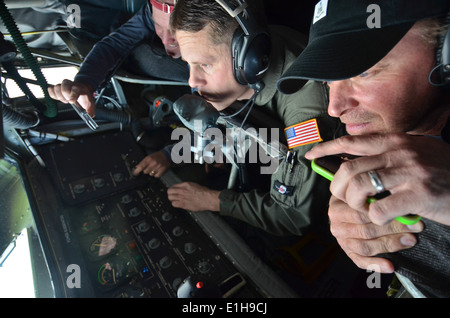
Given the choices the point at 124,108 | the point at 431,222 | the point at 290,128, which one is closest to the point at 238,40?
the point at 290,128

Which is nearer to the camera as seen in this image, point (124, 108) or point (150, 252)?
point (150, 252)

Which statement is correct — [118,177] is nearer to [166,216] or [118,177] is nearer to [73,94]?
[166,216]

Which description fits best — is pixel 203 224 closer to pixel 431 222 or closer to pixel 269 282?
pixel 269 282

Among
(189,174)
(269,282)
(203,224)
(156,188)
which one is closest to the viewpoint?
(269,282)

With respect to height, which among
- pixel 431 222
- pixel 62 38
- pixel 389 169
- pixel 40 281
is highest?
pixel 62 38

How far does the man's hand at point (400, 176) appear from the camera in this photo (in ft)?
1.54

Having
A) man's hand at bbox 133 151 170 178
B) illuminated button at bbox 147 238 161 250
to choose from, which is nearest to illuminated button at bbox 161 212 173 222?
illuminated button at bbox 147 238 161 250

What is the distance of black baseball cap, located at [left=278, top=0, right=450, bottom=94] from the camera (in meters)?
0.55

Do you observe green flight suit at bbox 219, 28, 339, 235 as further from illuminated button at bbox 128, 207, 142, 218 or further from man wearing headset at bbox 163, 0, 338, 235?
illuminated button at bbox 128, 207, 142, 218

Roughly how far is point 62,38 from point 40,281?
163cm

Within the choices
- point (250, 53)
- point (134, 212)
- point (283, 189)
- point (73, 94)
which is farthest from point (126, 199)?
point (250, 53)

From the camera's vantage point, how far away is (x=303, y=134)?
988 millimetres

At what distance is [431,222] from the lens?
56cm

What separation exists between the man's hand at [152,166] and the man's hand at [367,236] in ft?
2.98
